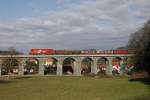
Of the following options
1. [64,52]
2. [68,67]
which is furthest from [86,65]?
[64,52]

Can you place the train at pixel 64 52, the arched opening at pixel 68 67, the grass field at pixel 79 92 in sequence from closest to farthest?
the grass field at pixel 79 92, the train at pixel 64 52, the arched opening at pixel 68 67

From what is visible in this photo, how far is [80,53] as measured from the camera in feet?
456

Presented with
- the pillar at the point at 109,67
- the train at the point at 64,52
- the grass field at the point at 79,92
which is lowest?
the grass field at the point at 79,92

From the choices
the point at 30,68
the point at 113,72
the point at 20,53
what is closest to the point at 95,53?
the point at 113,72

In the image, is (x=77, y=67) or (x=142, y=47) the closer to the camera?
(x=142, y=47)

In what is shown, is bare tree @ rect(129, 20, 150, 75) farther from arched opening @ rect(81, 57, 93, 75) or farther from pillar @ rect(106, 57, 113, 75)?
arched opening @ rect(81, 57, 93, 75)

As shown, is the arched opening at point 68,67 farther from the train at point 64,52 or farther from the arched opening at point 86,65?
the train at point 64,52

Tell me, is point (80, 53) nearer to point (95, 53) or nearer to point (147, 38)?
point (95, 53)

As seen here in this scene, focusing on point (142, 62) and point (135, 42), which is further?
point (135, 42)

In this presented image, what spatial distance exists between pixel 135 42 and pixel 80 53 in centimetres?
7637

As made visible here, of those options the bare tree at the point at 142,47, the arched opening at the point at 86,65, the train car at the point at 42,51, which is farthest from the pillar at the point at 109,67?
the bare tree at the point at 142,47

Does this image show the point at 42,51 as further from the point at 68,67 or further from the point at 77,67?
the point at 68,67

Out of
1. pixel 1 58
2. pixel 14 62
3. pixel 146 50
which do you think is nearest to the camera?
pixel 146 50

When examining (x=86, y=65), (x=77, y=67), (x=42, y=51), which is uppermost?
(x=42, y=51)
